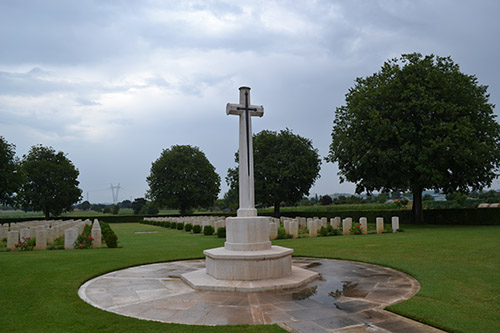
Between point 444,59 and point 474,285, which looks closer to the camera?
point 474,285

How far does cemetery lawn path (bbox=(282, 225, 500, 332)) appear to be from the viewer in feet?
15.2

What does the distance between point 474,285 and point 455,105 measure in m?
18.4

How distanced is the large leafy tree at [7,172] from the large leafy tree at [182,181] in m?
17.1

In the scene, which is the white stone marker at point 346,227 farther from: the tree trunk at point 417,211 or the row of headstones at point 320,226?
the tree trunk at point 417,211

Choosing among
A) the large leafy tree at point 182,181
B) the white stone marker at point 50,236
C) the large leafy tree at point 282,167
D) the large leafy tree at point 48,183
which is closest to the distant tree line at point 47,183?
the large leafy tree at point 48,183

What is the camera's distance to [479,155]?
21.8 meters

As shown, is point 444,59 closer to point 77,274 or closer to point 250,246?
point 250,246

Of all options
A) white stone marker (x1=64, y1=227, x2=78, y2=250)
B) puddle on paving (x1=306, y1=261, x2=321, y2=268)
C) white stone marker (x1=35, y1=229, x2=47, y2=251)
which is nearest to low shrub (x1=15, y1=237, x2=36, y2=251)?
white stone marker (x1=35, y1=229, x2=47, y2=251)

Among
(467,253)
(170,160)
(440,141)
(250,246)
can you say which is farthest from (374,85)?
(170,160)

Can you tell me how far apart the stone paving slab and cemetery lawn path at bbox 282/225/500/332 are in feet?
1.06

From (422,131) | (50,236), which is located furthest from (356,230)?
(50,236)

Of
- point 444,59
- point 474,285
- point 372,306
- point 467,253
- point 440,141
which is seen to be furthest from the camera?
point 444,59

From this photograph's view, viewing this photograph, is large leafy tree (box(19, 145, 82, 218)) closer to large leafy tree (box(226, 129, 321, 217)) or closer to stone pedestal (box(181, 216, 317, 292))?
large leafy tree (box(226, 129, 321, 217))

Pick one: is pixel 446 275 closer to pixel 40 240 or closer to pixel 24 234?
pixel 40 240
